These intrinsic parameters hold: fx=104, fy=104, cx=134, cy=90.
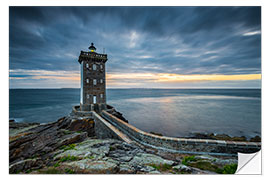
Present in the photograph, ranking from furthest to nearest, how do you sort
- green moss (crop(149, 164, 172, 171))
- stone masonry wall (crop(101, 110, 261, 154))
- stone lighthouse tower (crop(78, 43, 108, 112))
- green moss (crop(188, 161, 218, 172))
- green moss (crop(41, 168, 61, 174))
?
stone lighthouse tower (crop(78, 43, 108, 112))
stone masonry wall (crop(101, 110, 261, 154))
green moss (crop(188, 161, 218, 172))
green moss (crop(149, 164, 172, 171))
green moss (crop(41, 168, 61, 174))

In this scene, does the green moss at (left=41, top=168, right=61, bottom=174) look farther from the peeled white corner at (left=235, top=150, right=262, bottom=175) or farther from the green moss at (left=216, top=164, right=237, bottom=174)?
the peeled white corner at (left=235, top=150, right=262, bottom=175)

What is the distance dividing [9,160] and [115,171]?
3.56 meters

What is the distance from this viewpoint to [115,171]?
2.98 m

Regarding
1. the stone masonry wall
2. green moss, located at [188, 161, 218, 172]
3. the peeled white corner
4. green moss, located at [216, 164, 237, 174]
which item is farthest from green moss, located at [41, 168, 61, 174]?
the peeled white corner

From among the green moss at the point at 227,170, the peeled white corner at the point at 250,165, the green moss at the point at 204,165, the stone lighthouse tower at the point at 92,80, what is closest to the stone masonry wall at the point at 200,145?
the peeled white corner at the point at 250,165

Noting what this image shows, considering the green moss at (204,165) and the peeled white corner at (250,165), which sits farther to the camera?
the green moss at (204,165)

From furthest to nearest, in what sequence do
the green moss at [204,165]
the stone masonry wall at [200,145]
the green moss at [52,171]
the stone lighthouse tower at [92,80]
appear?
1. the stone lighthouse tower at [92,80]
2. the stone masonry wall at [200,145]
3. the green moss at [204,165]
4. the green moss at [52,171]

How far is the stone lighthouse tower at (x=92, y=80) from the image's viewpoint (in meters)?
11.6

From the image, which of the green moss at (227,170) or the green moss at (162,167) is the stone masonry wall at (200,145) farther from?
the green moss at (162,167)

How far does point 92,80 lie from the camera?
12.0 m

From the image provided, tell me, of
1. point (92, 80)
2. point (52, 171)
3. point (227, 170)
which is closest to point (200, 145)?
point (227, 170)

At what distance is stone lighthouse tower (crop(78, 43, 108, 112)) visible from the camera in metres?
11.6
